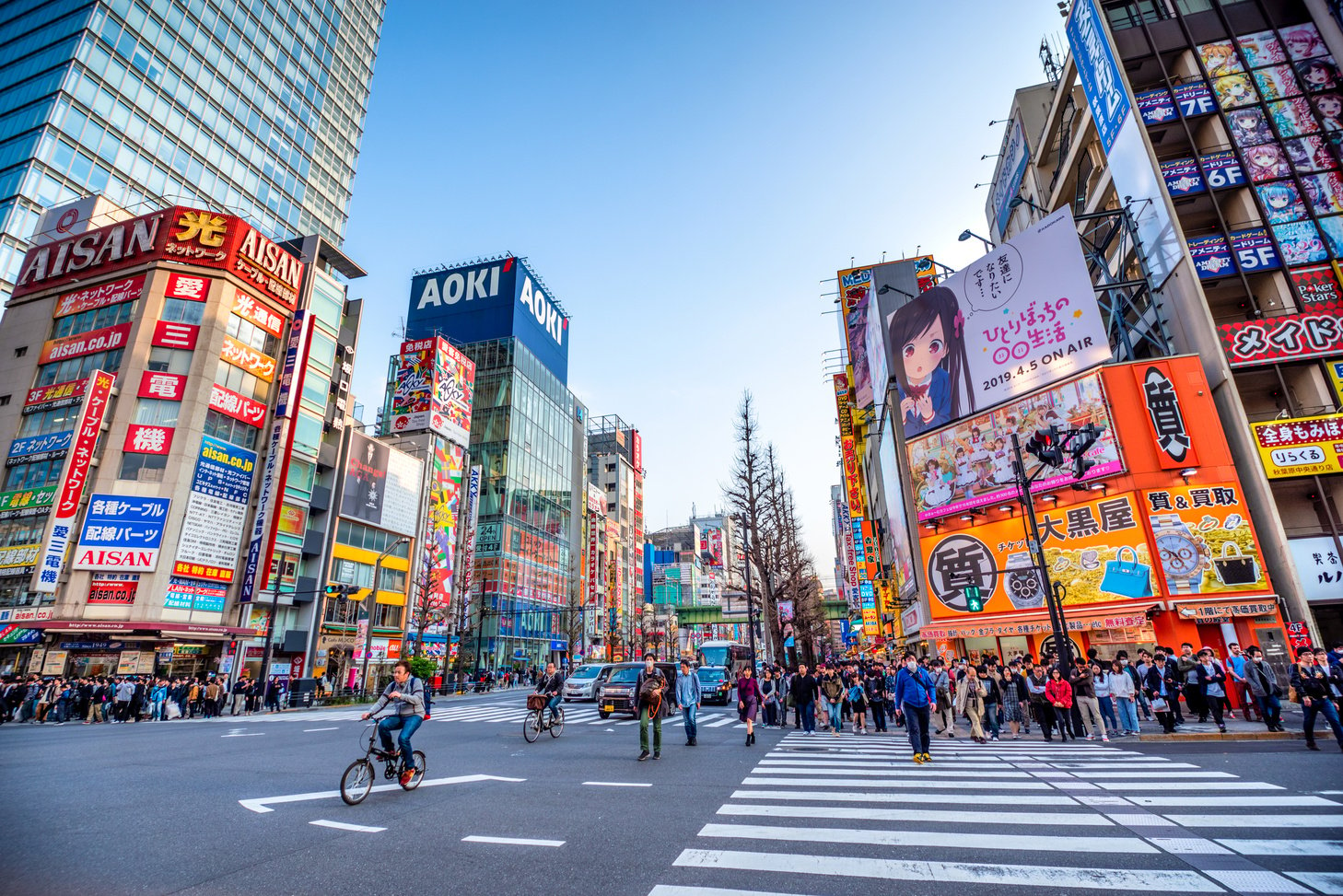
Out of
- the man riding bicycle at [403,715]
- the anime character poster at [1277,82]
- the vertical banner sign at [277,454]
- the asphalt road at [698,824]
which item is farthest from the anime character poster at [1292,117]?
the vertical banner sign at [277,454]

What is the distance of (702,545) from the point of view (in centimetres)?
12912

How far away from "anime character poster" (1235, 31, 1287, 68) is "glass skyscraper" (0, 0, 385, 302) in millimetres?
65557

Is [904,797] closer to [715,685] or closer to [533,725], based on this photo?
[533,725]

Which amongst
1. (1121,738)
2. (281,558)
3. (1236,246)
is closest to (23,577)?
(281,558)

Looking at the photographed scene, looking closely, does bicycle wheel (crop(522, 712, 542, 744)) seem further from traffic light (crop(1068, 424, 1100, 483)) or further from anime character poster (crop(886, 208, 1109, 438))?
anime character poster (crop(886, 208, 1109, 438))

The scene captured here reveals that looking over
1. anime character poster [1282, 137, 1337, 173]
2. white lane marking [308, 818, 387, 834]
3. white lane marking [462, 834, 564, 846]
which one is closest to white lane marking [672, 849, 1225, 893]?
white lane marking [462, 834, 564, 846]

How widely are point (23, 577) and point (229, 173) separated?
41418 mm

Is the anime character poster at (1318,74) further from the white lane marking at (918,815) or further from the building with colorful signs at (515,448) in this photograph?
the building with colorful signs at (515,448)

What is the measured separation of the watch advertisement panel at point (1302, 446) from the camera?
22.9 m

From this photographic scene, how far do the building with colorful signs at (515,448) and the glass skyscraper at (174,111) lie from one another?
16.8m

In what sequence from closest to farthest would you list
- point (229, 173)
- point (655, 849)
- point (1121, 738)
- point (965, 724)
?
point (655, 849) < point (1121, 738) < point (965, 724) < point (229, 173)

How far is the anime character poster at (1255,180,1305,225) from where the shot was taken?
85.8ft

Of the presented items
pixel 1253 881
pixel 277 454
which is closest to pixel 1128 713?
pixel 1253 881

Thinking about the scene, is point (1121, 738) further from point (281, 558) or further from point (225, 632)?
point (281, 558)
